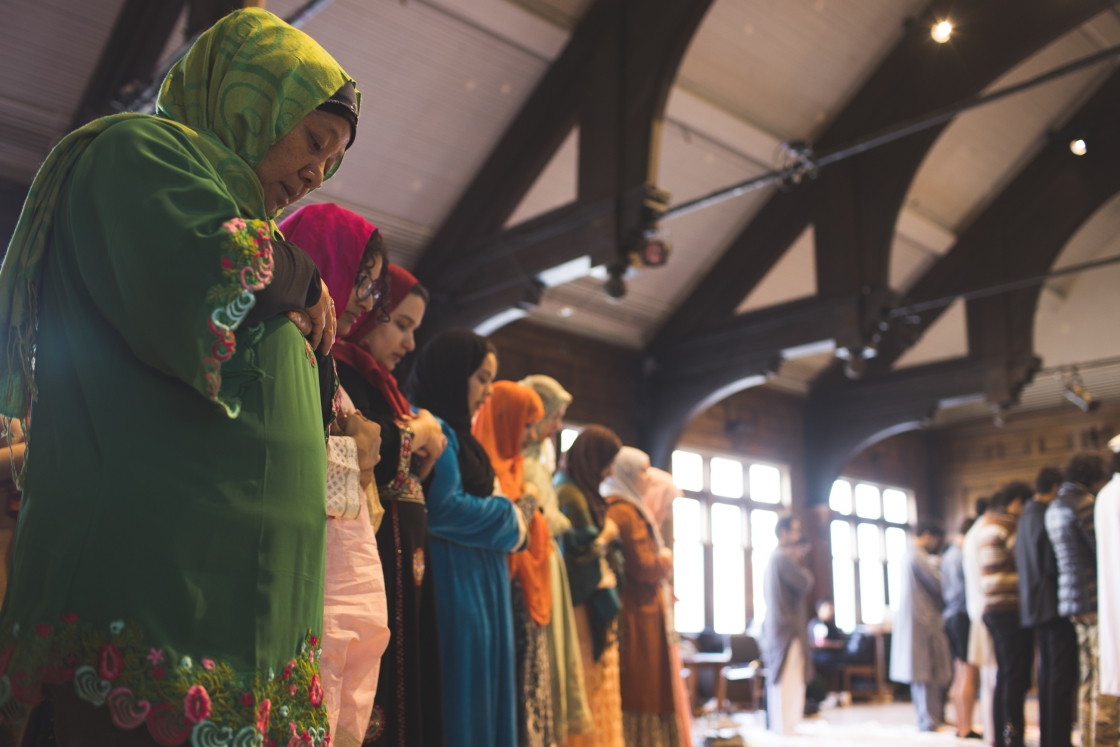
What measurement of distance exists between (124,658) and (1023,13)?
7.31 metres

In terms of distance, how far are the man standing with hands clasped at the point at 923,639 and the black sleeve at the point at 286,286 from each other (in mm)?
6479

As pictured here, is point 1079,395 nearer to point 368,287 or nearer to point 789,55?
point 789,55

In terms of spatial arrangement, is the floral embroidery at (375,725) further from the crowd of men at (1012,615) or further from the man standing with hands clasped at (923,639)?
the man standing with hands clasped at (923,639)

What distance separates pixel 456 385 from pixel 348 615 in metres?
0.94

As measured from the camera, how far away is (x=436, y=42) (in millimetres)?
5723

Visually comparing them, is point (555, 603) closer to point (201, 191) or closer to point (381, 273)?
point (381, 273)

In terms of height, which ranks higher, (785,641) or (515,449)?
(515,449)

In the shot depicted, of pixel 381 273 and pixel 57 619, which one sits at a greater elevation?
pixel 381 273

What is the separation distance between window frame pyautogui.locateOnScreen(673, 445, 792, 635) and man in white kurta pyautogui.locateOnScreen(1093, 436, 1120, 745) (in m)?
5.63

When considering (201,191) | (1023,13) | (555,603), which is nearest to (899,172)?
(1023,13)

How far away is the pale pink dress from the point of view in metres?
1.36

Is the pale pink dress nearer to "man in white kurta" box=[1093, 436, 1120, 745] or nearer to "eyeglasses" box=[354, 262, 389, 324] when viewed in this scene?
"eyeglasses" box=[354, 262, 389, 324]

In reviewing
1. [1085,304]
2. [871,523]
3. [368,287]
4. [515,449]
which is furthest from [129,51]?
[871,523]

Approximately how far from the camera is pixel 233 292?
3.18 feet
